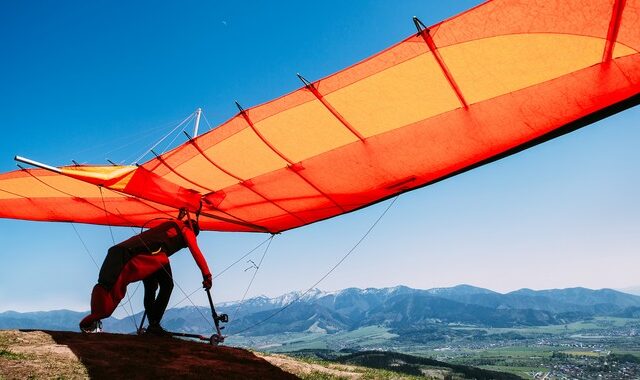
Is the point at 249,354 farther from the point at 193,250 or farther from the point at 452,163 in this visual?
the point at 452,163

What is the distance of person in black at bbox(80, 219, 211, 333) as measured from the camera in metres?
7.80

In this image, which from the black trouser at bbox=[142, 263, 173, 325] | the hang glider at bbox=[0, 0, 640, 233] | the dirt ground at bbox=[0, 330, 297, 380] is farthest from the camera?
the black trouser at bbox=[142, 263, 173, 325]

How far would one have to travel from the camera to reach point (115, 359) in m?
6.34

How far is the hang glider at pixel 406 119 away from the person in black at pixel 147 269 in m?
1.19

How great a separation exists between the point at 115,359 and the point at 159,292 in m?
2.68

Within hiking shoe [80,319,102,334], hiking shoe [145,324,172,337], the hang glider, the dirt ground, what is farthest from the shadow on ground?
the hang glider

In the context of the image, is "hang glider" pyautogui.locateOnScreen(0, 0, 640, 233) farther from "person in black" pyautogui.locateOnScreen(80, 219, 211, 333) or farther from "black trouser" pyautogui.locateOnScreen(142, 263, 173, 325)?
"black trouser" pyautogui.locateOnScreen(142, 263, 173, 325)

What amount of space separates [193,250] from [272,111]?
13.0 ft

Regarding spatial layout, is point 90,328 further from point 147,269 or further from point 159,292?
point 147,269

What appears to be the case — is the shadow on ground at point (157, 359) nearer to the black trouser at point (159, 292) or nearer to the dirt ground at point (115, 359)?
the dirt ground at point (115, 359)

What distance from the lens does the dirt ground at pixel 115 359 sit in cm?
565

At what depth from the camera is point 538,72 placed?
5.66 meters

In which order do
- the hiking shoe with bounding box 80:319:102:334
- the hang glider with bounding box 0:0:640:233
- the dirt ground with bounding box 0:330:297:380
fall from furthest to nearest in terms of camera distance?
the hiking shoe with bounding box 80:319:102:334 < the dirt ground with bounding box 0:330:297:380 < the hang glider with bounding box 0:0:640:233

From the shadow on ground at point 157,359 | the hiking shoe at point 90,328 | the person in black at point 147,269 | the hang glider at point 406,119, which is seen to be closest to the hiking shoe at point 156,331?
the person in black at point 147,269
